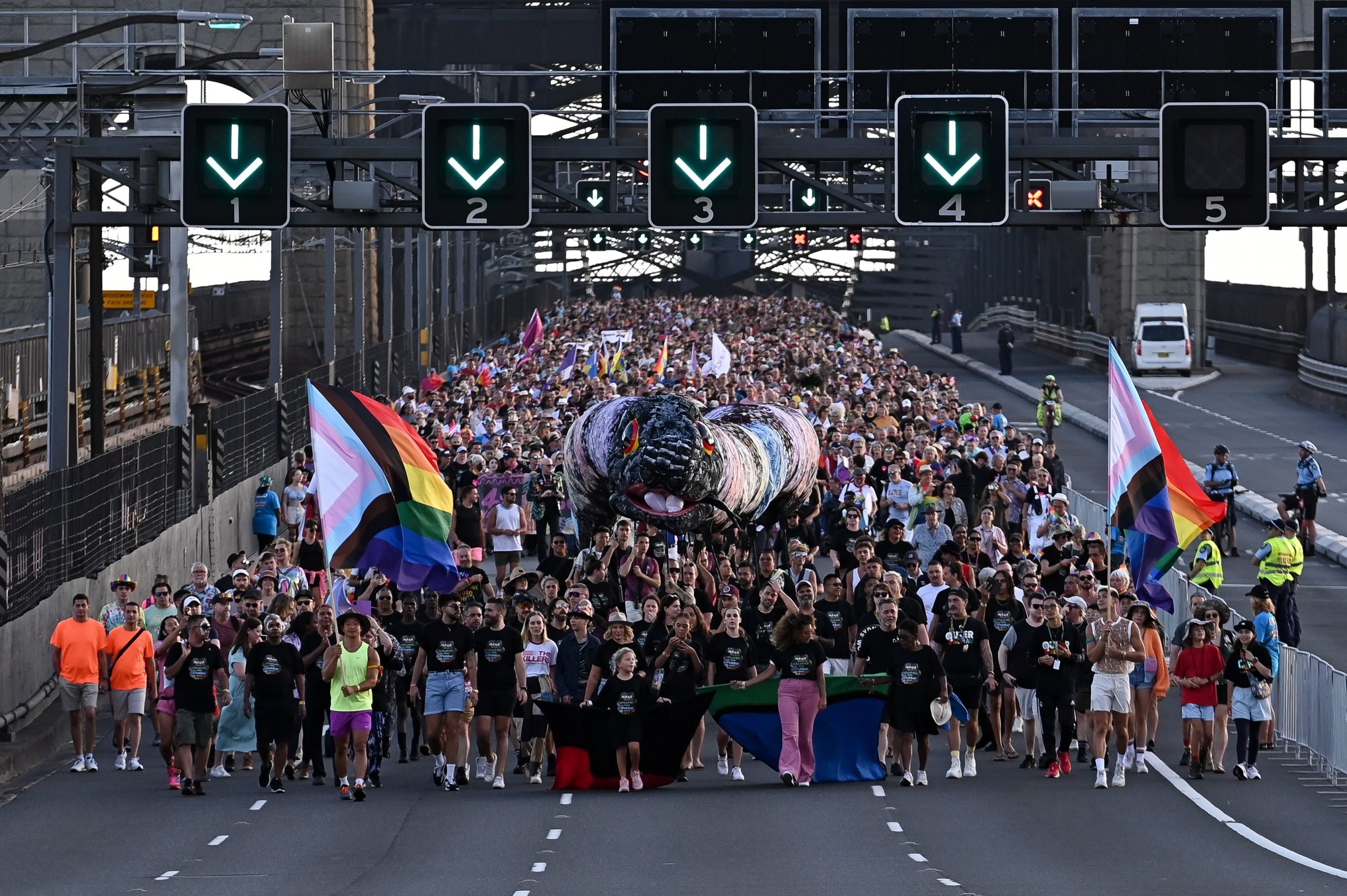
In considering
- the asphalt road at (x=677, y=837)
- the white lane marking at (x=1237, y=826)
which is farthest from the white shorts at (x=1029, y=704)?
the white lane marking at (x=1237, y=826)

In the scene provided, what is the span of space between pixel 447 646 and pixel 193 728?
196 centimetres

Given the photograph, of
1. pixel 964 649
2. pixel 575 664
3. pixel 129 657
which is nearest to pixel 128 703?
pixel 129 657

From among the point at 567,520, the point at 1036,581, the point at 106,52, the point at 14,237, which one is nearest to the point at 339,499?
the point at 1036,581

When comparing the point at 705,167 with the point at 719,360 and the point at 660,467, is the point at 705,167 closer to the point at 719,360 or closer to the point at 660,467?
the point at 660,467

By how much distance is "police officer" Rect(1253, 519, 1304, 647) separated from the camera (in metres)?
23.8

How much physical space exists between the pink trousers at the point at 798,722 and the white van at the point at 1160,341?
1756 inches

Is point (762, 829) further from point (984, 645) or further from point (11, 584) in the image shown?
point (11, 584)

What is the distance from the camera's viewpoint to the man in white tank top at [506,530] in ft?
87.9

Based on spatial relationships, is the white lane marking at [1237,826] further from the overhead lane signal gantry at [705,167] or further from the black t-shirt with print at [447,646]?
the overhead lane signal gantry at [705,167]

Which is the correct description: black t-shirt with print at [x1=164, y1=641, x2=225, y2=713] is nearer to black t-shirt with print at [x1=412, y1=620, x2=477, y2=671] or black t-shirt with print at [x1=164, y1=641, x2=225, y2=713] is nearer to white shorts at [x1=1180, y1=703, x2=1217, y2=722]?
black t-shirt with print at [x1=412, y1=620, x2=477, y2=671]

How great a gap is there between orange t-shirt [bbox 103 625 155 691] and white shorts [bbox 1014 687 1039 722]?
6835 millimetres

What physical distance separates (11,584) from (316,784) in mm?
4115

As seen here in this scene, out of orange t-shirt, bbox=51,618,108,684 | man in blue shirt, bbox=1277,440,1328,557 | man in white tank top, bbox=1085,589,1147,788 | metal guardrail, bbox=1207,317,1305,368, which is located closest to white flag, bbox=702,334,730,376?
man in blue shirt, bbox=1277,440,1328,557

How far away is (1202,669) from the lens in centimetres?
1822
